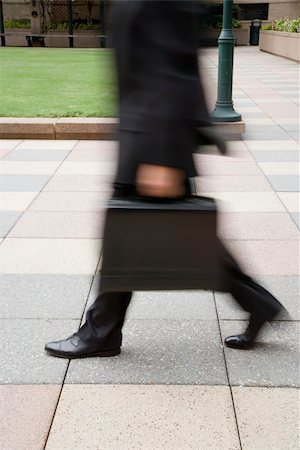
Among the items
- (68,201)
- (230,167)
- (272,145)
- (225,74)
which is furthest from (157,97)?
(225,74)

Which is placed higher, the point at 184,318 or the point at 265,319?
the point at 265,319

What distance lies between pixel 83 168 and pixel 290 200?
Result: 2.49m

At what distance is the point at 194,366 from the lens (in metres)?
2.99

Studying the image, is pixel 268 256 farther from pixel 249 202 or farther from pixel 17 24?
pixel 17 24

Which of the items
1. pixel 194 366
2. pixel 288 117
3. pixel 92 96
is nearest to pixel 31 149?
pixel 92 96

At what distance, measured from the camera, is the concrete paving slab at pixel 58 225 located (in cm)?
487

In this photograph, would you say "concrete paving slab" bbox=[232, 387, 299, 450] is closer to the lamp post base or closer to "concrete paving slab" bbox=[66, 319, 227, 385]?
"concrete paving slab" bbox=[66, 319, 227, 385]

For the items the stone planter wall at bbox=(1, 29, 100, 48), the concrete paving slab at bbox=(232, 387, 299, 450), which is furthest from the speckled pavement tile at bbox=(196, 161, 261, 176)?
the stone planter wall at bbox=(1, 29, 100, 48)

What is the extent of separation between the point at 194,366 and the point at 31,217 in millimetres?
2738

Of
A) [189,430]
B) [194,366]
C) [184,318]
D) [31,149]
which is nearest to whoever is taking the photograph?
[189,430]

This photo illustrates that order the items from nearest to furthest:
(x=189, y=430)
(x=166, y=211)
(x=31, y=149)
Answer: (x=166, y=211) → (x=189, y=430) → (x=31, y=149)

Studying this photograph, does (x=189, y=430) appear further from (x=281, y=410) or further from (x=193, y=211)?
(x=193, y=211)

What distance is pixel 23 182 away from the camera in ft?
21.3

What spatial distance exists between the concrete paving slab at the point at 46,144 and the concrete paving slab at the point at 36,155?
20cm
